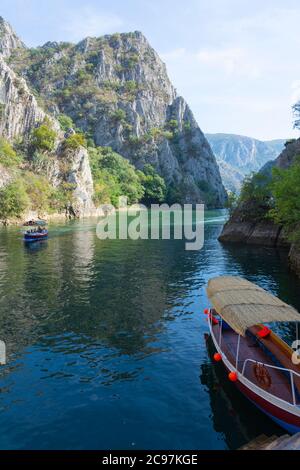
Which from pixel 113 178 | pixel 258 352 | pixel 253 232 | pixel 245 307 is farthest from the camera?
pixel 113 178

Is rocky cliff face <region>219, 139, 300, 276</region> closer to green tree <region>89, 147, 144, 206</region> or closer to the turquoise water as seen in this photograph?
the turquoise water

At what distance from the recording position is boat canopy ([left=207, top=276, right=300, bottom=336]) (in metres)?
17.4

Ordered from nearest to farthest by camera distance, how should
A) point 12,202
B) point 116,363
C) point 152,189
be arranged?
point 116,363 < point 12,202 < point 152,189

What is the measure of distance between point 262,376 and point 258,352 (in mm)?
3372

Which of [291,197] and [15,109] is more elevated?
[15,109]

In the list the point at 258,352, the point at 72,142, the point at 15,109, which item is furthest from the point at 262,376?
the point at 15,109

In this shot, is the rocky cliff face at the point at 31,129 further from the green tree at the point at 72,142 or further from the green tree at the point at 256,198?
the green tree at the point at 256,198

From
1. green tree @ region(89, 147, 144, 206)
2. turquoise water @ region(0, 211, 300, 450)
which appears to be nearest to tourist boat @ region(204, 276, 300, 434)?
turquoise water @ region(0, 211, 300, 450)

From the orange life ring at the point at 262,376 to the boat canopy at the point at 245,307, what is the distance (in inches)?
71.5

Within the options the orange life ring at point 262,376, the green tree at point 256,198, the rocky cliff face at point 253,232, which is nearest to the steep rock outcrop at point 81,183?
the rocky cliff face at point 253,232

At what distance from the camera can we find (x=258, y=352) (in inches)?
755

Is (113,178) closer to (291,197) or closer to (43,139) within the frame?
(43,139)

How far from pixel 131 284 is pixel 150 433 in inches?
917

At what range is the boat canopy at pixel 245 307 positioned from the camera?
1738 centimetres
